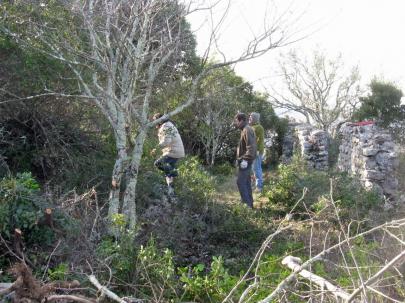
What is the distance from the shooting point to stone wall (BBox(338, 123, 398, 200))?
9.08 m

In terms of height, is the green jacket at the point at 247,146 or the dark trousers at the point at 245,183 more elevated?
the green jacket at the point at 247,146

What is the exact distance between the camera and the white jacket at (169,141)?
7.88 meters

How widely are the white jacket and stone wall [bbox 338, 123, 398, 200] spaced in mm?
3448

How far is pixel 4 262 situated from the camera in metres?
4.48

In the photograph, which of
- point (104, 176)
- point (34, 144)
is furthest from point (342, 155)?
point (34, 144)

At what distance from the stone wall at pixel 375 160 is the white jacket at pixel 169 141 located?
3.45 m

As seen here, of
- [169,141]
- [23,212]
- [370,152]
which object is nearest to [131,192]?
[23,212]

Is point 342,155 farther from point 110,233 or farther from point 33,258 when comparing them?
point 33,258

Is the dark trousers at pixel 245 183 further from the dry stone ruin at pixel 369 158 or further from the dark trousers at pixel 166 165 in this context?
the dry stone ruin at pixel 369 158

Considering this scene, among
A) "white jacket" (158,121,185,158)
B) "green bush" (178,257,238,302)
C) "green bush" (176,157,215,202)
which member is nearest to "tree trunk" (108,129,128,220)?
"green bush" (178,257,238,302)

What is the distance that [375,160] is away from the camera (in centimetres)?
930

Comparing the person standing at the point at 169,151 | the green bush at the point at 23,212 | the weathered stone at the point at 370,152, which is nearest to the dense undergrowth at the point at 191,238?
the green bush at the point at 23,212

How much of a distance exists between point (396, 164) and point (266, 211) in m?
2.87

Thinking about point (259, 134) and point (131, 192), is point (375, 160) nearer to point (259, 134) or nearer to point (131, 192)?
point (259, 134)
